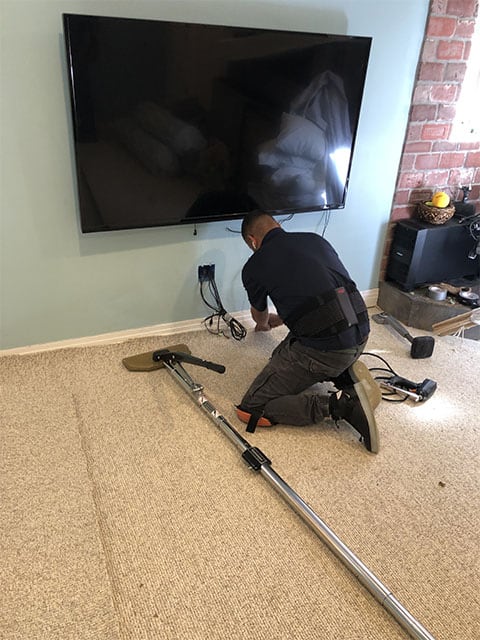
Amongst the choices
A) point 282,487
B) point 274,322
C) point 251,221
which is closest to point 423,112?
point 251,221

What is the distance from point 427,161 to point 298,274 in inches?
55.9

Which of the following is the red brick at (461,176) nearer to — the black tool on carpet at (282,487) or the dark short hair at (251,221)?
the dark short hair at (251,221)

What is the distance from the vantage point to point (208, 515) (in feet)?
5.34

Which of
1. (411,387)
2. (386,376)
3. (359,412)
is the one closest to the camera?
(359,412)

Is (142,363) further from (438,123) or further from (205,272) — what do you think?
(438,123)

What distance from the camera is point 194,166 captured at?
7.26ft

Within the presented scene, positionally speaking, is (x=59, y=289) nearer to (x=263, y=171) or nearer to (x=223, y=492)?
(x=263, y=171)

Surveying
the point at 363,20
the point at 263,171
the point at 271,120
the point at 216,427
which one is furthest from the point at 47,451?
the point at 363,20

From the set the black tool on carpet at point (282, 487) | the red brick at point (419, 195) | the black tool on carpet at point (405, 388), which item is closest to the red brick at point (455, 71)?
the red brick at point (419, 195)

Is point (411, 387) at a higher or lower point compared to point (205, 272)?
lower

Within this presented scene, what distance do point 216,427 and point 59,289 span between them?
3.28 ft

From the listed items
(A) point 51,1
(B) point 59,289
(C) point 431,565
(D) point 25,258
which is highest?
(A) point 51,1

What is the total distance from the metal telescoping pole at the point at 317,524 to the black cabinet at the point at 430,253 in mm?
1488

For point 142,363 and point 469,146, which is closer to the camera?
point 142,363
